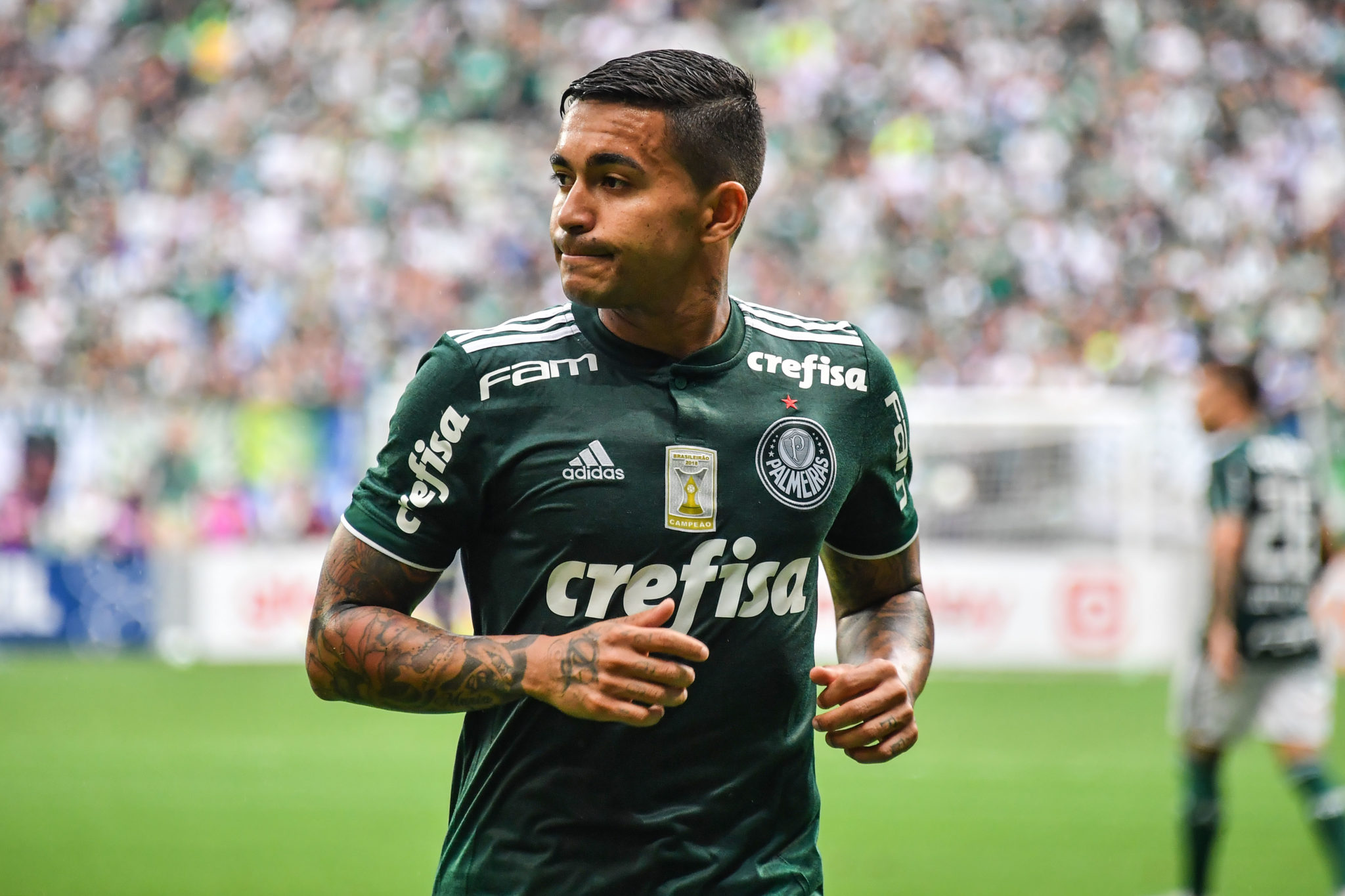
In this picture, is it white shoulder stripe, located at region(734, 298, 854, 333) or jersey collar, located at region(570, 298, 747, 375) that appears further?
white shoulder stripe, located at region(734, 298, 854, 333)

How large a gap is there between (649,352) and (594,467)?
0.25 m

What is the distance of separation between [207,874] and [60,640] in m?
8.42

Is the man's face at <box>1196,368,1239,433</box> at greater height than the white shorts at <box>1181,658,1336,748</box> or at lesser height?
greater

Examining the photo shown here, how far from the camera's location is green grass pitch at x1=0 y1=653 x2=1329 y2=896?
729 cm

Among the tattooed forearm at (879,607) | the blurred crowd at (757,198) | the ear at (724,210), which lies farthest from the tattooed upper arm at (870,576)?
the blurred crowd at (757,198)

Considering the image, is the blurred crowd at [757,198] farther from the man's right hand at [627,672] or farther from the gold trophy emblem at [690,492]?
the man's right hand at [627,672]

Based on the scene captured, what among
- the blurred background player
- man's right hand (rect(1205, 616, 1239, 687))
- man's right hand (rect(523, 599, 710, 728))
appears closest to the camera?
man's right hand (rect(523, 599, 710, 728))

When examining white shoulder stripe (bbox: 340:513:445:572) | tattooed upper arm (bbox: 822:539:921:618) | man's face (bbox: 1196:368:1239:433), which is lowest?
tattooed upper arm (bbox: 822:539:921:618)

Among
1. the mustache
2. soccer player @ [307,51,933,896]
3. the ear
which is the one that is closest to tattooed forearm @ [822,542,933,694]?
soccer player @ [307,51,933,896]

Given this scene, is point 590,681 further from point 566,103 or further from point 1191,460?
point 1191,460

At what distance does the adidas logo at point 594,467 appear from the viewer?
2492 millimetres

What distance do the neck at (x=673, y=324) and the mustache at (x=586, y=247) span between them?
12cm

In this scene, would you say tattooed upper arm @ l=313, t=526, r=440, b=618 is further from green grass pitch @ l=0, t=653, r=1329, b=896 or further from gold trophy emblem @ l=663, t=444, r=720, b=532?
green grass pitch @ l=0, t=653, r=1329, b=896

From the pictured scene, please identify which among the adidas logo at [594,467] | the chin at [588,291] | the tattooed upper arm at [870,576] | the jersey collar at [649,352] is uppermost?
the chin at [588,291]
